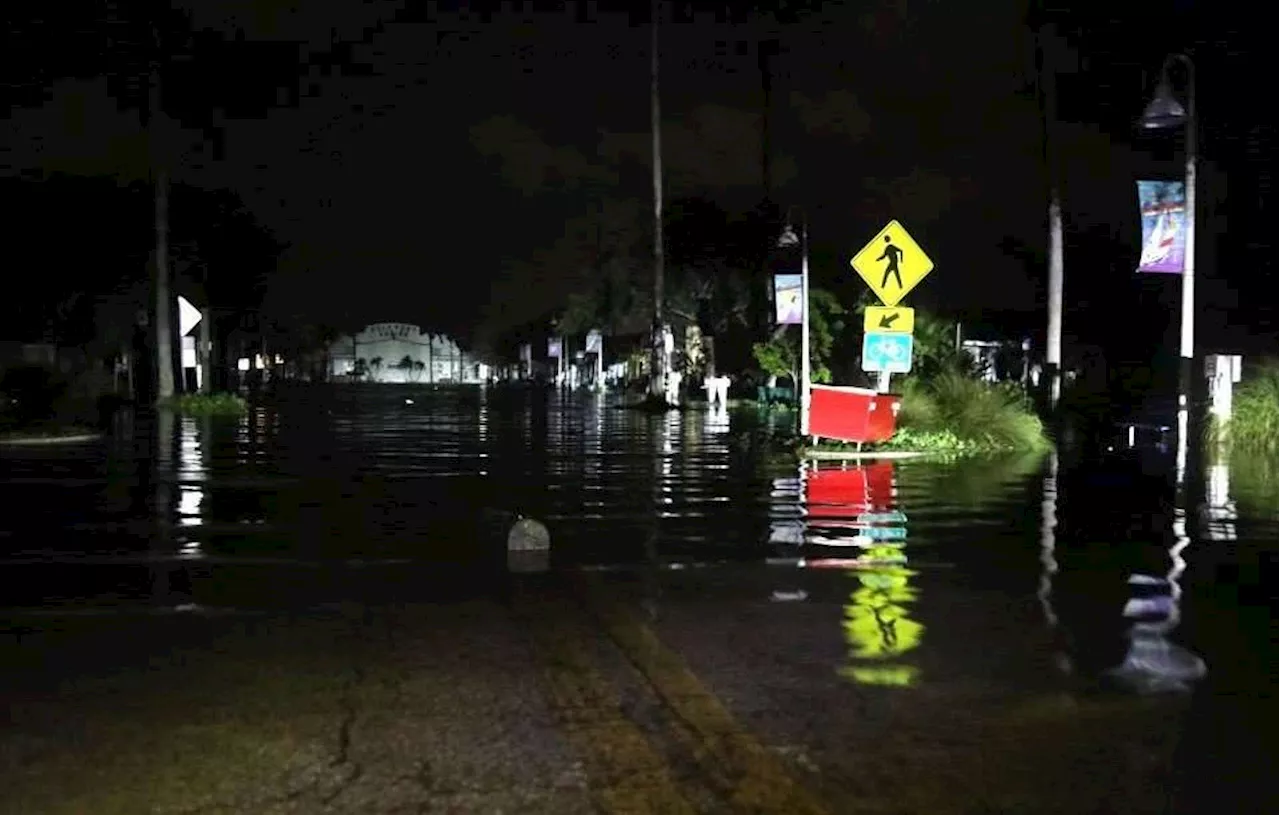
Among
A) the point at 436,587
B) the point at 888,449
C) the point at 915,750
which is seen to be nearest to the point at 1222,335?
the point at 888,449

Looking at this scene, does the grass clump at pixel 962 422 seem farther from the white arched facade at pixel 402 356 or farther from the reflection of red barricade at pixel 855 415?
the white arched facade at pixel 402 356

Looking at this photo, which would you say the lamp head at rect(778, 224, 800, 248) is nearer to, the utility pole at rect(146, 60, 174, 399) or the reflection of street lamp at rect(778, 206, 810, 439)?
the reflection of street lamp at rect(778, 206, 810, 439)

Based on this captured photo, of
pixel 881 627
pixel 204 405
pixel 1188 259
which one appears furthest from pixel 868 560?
pixel 204 405

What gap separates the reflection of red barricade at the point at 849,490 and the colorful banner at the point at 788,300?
1167 centimetres

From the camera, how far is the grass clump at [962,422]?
25.6 meters

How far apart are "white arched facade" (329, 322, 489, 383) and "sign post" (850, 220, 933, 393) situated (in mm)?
166996

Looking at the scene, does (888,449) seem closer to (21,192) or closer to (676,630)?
(676,630)

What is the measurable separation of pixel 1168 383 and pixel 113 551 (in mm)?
35806

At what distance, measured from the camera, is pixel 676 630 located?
30.6ft

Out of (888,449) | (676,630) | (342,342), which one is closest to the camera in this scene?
(676,630)

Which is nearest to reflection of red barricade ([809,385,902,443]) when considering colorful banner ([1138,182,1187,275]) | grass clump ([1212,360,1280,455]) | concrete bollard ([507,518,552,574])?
colorful banner ([1138,182,1187,275])

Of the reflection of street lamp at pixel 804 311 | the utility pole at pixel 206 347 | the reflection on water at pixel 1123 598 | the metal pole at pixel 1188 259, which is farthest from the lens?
the utility pole at pixel 206 347

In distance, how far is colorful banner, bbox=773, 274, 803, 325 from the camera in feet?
114

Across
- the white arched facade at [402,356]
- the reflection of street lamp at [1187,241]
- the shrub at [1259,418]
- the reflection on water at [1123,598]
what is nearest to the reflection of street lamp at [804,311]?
the reflection of street lamp at [1187,241]
